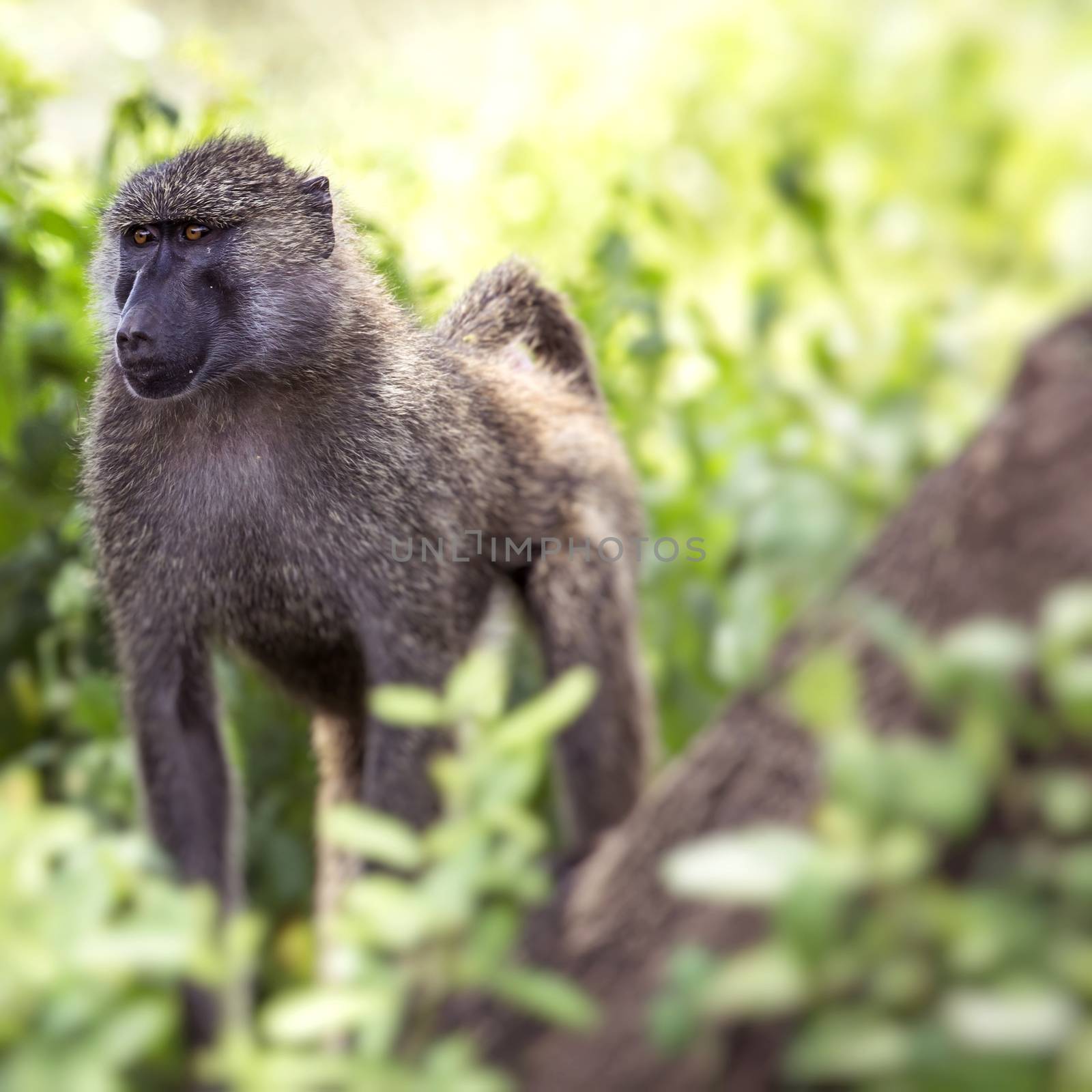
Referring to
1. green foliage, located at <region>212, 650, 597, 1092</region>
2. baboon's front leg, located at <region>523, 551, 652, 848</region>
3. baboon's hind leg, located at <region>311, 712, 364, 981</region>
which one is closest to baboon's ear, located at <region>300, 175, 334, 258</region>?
baboon's front leg, located at <region>523, 551, 652, 848</region>

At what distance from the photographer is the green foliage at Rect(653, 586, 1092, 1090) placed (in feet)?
3.61

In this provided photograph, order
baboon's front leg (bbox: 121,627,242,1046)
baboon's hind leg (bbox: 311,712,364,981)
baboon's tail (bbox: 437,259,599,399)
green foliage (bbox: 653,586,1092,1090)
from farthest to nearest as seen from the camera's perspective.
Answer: baboon's tail (bbox: 437,259,599,399) < baboon's hind leg (bbox: 311,712,364,981) < baboon's front leg (bbox: 121,627,242,1046) < green foliage (bbox: 653,586,1092,1090)

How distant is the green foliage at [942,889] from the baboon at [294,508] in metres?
1.54

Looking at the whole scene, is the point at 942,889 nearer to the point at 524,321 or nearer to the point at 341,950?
the point at 341,950

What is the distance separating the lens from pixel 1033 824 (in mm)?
1264

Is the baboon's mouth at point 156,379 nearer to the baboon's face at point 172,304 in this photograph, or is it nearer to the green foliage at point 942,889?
the baboon's face at point 172,304

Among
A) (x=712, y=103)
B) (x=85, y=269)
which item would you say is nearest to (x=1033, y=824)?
(x=85, y=269)

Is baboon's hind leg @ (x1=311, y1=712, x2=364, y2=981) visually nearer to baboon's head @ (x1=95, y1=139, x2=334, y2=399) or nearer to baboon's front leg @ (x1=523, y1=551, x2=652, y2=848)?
baboon's front leg @ (x1=523, y1=551, x2=652, y2=848)

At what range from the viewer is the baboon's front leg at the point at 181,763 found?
279cm

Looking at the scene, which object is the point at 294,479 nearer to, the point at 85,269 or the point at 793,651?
the point at 85,269

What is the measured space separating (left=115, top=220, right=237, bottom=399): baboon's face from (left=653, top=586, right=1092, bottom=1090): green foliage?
5.53ft

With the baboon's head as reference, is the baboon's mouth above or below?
below

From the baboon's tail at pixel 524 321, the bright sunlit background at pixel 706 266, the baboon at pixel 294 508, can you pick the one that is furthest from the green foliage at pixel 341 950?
the baboon's tail at pixel 524 321

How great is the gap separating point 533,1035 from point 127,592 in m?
1.50
